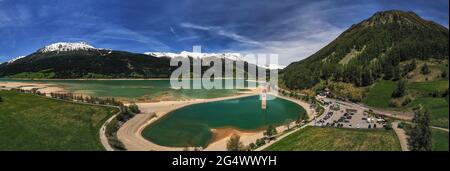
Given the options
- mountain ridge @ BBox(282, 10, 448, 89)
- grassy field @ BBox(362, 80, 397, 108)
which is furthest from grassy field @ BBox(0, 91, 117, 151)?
mountain ridge @ BBox(282, 10, 448, 89)

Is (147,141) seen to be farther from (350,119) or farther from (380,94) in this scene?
(380,94)

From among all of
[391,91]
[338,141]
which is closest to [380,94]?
[391,91]

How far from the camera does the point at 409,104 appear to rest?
77.6 metres

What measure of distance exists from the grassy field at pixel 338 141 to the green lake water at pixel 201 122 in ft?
36.9

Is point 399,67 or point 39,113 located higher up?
point 399,67

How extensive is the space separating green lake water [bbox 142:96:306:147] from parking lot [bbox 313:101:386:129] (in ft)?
20.9

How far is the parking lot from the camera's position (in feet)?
199

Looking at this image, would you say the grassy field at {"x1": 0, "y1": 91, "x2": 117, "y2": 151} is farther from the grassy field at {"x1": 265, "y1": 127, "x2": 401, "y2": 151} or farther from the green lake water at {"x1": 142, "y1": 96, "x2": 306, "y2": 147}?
the grassy field at {"x1": 265, "y1": 127, "x2": 401, "y2": 151}

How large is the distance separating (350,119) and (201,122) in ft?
96.3
